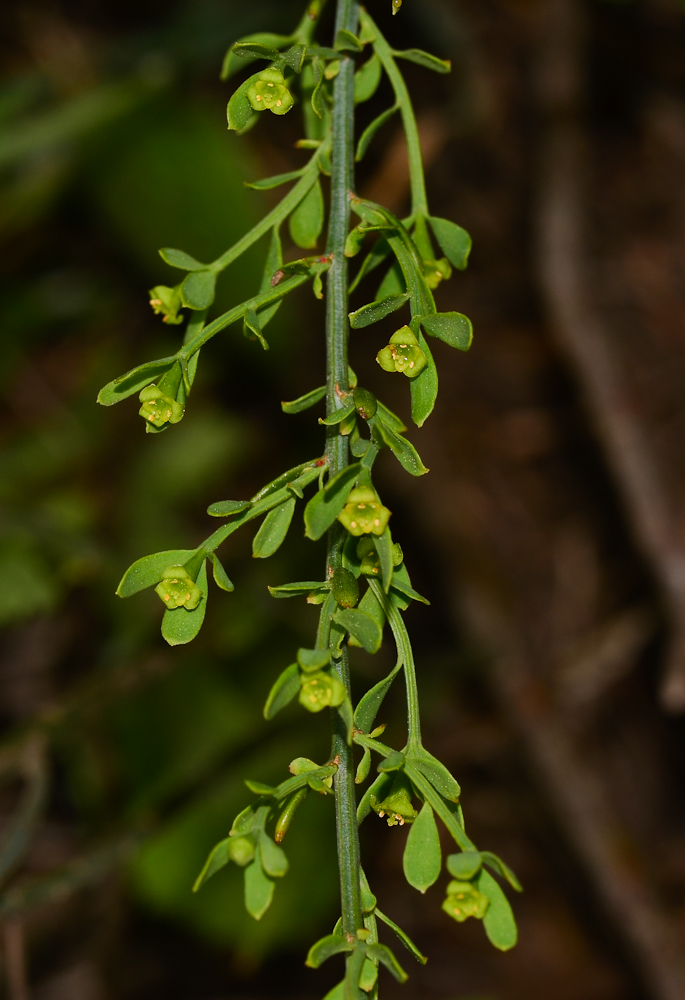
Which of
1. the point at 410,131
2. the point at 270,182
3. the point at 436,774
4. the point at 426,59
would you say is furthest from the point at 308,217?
the point at 436,774

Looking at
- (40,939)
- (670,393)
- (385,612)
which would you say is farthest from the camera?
(670,393)

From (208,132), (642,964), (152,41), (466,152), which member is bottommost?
(642,964)

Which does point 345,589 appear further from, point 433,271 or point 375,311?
point 433,271

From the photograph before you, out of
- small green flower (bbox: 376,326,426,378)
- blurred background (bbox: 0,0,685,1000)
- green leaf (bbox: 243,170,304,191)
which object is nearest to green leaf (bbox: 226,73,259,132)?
green leaf (bbox: 243,170,304,191)

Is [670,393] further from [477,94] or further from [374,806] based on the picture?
[374,806]

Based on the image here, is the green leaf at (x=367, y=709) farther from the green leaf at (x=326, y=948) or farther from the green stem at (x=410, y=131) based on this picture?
the green stem at (x=410, y=131)

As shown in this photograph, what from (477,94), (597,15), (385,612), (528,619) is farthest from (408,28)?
(385,612)

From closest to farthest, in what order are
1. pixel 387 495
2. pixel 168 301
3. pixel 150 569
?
pixel 150 569 < pixel 168 301 < pixel 387 495

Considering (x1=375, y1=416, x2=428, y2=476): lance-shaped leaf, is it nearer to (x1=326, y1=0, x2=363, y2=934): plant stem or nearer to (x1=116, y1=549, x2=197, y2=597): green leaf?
(x1=326, y1=0, x2=363, y2=934): plant stem
